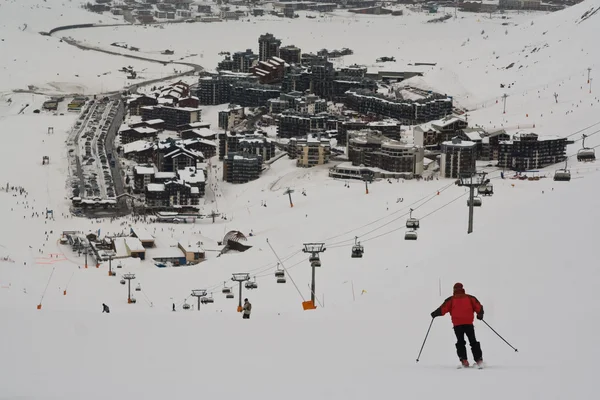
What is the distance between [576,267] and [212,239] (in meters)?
15.9

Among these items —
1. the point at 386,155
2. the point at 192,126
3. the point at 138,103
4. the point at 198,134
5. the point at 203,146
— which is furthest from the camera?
the point at 138,103

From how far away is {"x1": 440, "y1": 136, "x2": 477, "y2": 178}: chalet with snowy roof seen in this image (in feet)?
96.2

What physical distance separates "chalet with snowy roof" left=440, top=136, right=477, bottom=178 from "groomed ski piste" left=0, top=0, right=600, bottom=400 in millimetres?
862

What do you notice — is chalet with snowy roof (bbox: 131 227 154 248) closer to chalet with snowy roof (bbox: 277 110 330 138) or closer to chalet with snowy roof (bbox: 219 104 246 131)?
chalet with snowy roof (bbox: 277 110 330 138)

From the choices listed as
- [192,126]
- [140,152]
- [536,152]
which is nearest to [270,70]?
[192,126]

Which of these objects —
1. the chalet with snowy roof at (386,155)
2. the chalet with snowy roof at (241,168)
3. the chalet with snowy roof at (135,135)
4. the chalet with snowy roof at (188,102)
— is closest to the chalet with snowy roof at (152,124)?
the chalet with snowy roof at (135,135)

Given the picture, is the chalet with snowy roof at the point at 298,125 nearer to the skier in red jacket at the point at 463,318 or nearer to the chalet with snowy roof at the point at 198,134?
the chalet with snowy roof at the point at 198,134

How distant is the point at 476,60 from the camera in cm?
4953

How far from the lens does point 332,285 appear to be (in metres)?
15.8

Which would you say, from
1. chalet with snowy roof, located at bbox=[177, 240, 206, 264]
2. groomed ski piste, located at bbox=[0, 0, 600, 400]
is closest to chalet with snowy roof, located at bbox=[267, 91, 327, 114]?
groomed ski piste, located at bbox=[0, 0, 600, 400]

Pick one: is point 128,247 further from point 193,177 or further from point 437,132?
point 437,132

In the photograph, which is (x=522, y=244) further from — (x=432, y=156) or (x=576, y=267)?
(x=432, y=156)

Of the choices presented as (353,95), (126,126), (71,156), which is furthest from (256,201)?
(353,95)

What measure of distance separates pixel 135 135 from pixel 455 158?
13299 mm
